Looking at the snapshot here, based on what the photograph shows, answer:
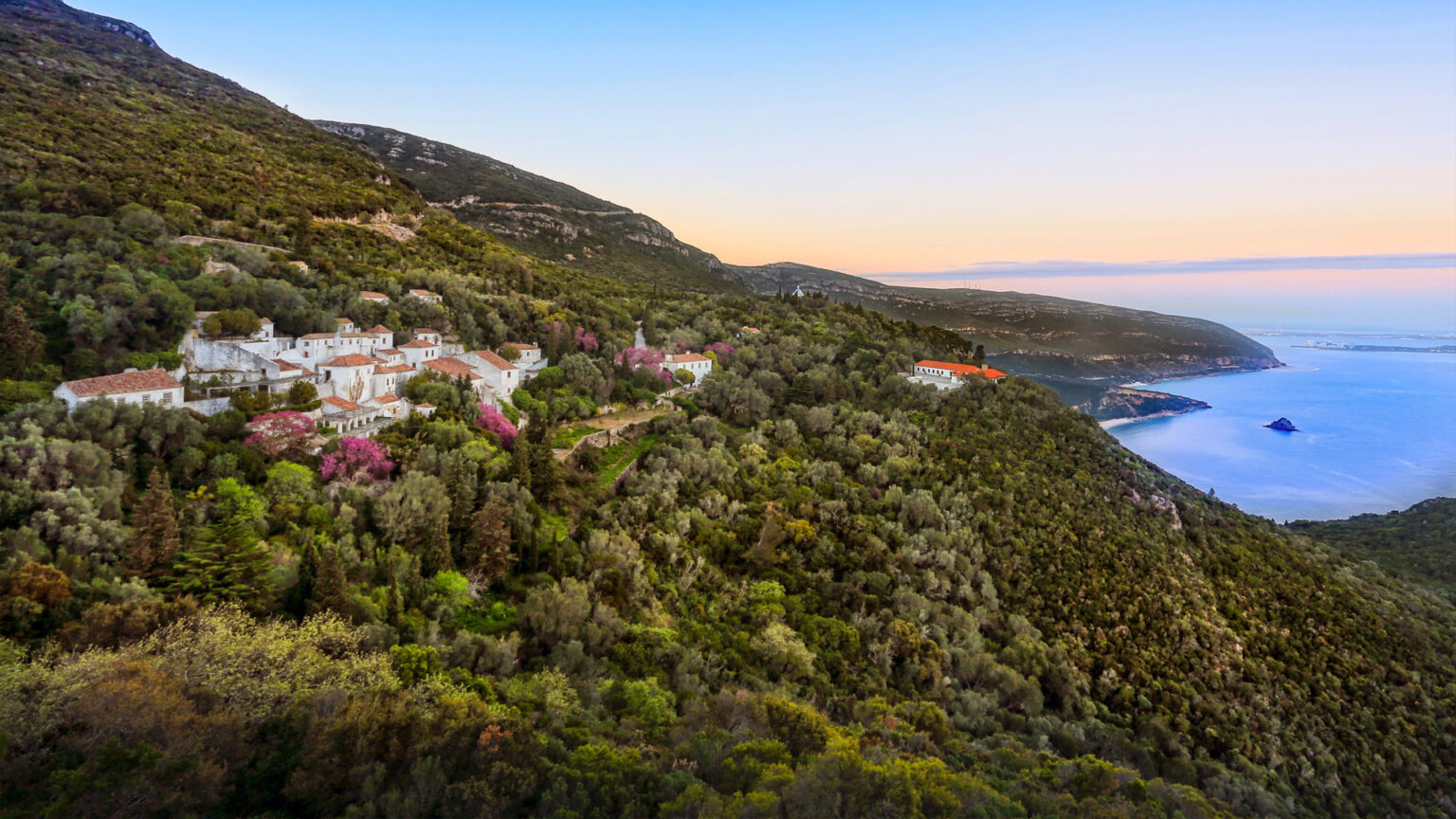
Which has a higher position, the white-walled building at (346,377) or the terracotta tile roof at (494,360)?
the terracotta tile roof at (494,360)

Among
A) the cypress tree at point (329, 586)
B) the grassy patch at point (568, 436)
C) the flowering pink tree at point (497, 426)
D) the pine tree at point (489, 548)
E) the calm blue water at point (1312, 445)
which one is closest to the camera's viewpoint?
the cypress tree at point (329, 586)

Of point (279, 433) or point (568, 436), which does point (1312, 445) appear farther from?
point (279, 433)

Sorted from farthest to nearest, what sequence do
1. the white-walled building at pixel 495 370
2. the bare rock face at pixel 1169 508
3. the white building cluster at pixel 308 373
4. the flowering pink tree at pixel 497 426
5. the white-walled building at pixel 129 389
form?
the bare rock face at pixel 1169 508, the white-walled building at pixel 495 370, the flowering pink tree at pixel 497 426, the white building cluster at pixel 308 373, the white-walled building at pixel 129 389

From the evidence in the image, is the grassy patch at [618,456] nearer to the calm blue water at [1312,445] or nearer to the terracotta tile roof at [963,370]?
the terracotta tile roof at [963,370]

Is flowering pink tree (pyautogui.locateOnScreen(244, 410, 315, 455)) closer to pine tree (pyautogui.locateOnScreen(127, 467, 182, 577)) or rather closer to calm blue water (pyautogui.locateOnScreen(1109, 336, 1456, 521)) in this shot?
pine tree (pyautogui.locateOnScreen(127, 467, 182, 577))

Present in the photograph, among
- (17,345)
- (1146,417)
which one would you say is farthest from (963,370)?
(1146,417)

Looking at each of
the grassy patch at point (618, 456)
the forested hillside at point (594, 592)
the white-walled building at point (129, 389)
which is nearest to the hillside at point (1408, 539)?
the forested hillside at point (594, 592)
